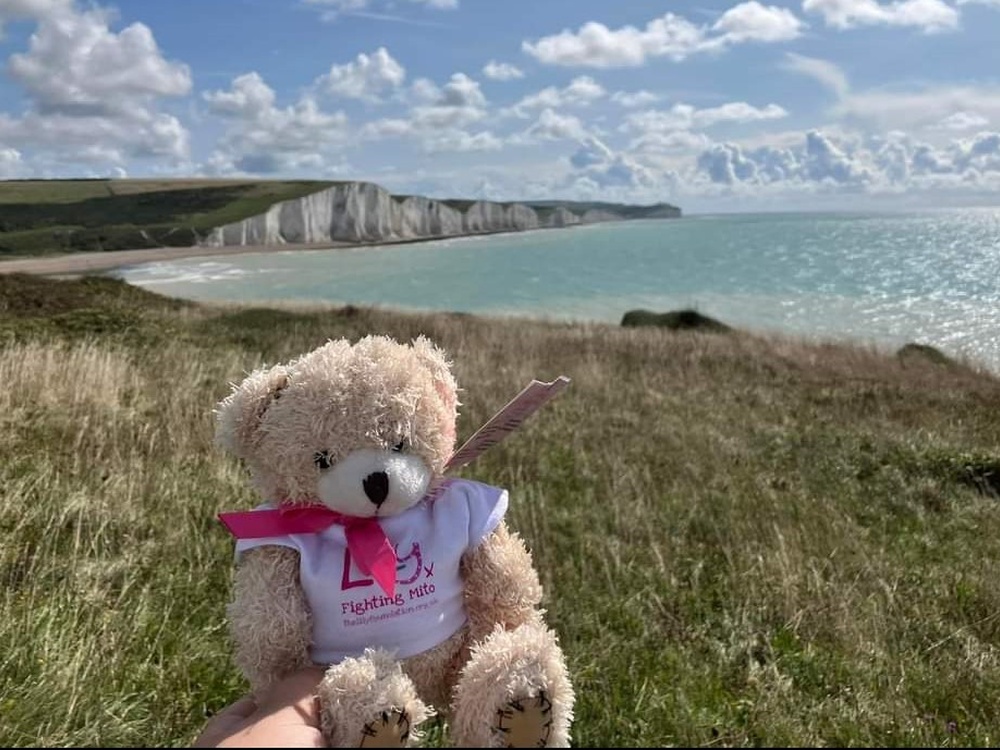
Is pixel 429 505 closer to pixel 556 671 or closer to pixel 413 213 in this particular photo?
pixel 556 671

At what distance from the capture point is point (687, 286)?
56094 millimetres

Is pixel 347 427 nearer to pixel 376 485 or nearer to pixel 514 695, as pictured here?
pixel 376 485

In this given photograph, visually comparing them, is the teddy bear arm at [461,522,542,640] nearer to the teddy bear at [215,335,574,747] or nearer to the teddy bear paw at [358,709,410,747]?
the teddy bear at [215,335,574,747]

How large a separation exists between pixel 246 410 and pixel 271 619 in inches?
23.0

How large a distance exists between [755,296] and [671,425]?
40566mm

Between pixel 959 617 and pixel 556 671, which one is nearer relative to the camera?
pixel 556 671

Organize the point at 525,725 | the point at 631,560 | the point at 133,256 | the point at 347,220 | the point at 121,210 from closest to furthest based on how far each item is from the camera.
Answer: the point at 525,725
the point at 631,560
the point at 133,256
the point at 121,210
the point at 347,220

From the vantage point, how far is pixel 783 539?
503 centimetres

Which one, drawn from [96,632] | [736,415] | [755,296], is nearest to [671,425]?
[736,415]

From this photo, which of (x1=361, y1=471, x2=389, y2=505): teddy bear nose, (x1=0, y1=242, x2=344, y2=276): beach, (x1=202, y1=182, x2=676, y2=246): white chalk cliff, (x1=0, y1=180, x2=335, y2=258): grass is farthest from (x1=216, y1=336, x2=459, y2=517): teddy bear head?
(x1=202, y1=182, x2=676, y2=246): white chalk cliff

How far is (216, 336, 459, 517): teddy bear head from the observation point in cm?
193

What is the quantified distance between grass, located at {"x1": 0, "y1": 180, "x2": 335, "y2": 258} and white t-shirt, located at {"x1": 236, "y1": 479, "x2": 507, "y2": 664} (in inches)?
1638

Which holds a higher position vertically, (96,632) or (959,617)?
(96,632)

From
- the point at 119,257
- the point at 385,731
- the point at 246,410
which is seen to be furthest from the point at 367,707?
the point at 119,257
